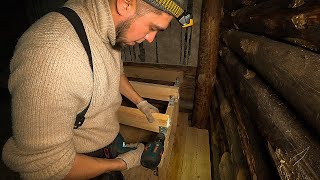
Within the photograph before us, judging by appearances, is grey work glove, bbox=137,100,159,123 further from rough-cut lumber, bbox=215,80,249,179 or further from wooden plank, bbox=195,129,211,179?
wooden plank, bbox=195,129,211,179

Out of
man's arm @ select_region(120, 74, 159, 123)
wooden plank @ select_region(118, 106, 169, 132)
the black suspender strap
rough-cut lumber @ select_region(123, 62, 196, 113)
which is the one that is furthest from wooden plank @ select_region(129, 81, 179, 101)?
the black suspender strap

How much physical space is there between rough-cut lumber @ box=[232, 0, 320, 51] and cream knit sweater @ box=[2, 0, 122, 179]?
1126 mm

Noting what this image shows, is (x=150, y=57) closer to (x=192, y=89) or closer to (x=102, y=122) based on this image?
(x=192, y=89)

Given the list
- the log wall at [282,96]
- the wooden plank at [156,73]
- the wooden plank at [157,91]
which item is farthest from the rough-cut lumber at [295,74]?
the wooden plank at [156,73]

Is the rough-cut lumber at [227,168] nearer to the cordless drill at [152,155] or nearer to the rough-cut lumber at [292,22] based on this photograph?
the cordless drill at [152,155]

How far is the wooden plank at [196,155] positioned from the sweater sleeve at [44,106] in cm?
230

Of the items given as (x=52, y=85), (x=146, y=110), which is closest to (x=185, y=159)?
(x=146, y=110)

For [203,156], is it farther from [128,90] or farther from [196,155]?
[128,90]

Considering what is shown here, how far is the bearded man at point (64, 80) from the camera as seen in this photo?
0.95 meters

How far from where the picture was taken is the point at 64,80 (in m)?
0.98

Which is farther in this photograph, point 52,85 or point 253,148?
point 253,148

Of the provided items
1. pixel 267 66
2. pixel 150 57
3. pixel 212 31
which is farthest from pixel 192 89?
pixel 267 66

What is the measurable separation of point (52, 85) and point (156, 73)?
9.06 ft

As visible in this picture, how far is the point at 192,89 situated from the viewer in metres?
4.30
